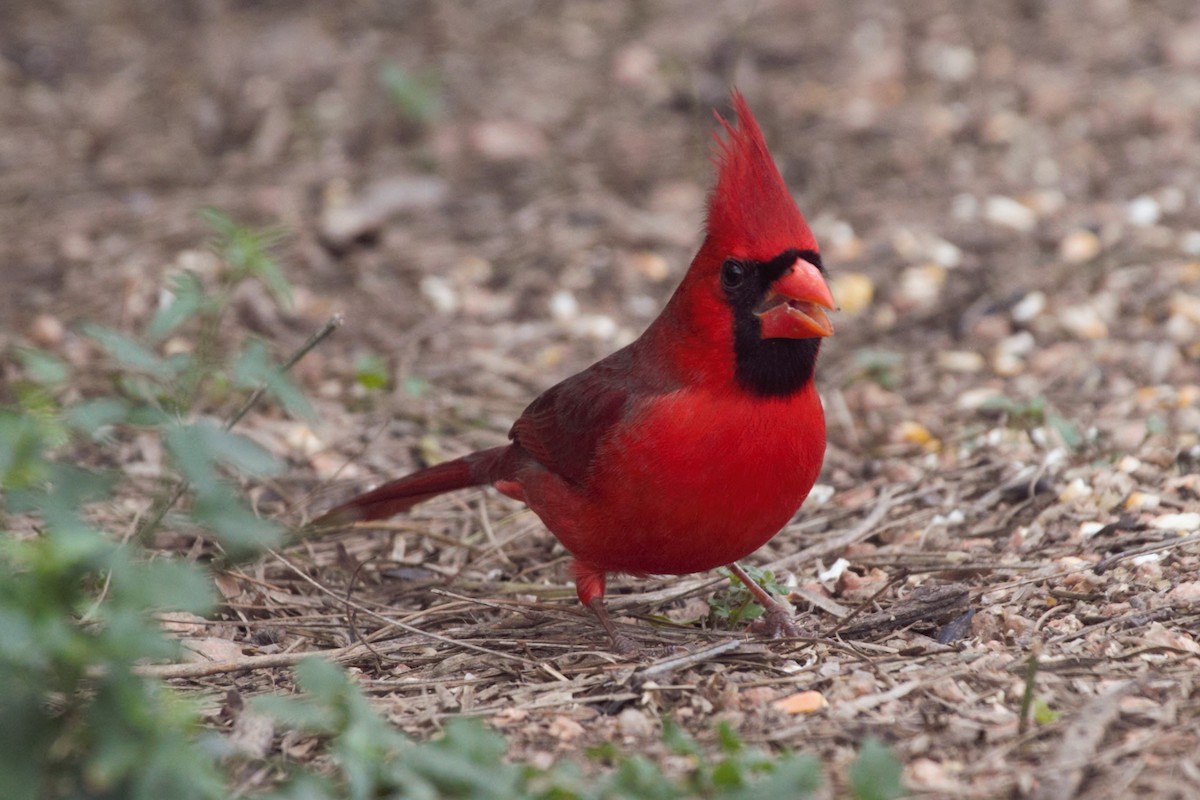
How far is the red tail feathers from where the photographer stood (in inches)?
146

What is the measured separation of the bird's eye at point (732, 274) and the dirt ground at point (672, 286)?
751 millimetres

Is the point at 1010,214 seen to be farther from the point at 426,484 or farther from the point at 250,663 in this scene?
the point at 250,663

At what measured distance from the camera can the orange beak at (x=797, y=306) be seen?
2938 millimetres

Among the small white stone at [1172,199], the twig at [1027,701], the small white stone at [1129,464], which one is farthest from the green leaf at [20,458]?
the small white stone at [1172,199]

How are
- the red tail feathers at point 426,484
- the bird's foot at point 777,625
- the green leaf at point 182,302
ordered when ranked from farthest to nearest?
the red tail feathers at point 426,484 < the bird's foot at point 777,625 < the green leaf at point 182,302

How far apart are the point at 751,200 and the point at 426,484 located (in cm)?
121

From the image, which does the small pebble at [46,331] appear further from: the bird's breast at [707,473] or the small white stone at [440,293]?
the bird's breast at [707,473]

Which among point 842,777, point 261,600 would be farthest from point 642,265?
point 842,777

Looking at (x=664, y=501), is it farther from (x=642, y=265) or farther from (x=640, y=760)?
(x=642, y=265)

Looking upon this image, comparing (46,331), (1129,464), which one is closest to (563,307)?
(46,331)

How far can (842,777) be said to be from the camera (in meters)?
2.46

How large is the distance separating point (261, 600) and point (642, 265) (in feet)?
8.04

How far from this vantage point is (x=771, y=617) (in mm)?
3203

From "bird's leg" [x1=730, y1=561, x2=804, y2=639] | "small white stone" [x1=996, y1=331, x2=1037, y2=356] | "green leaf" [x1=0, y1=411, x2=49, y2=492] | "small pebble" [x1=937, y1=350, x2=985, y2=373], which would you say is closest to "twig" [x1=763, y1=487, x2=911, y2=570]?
"bird's leg" [x1=730, y1=561, x2=804, y2=639]
